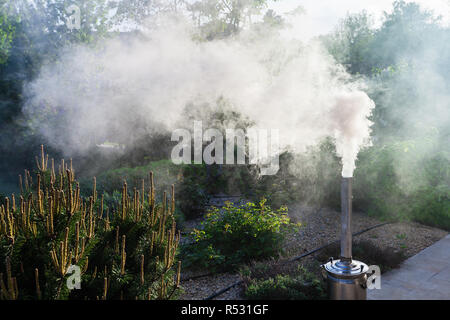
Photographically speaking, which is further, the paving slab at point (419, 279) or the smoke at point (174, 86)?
the smoke at point (174, 86)

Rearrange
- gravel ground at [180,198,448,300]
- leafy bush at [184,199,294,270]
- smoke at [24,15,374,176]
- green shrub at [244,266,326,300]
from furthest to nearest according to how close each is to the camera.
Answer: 1. smoke at [24,15,374,176]
2. leafy bush at [184,199,294,270]
3. gravel ground at [180,198,448,300]
4. green shrub at [244,266,326,300]

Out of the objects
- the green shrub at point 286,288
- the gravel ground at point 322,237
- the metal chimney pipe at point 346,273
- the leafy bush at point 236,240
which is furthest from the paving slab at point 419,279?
the leafy bush at point 236,240

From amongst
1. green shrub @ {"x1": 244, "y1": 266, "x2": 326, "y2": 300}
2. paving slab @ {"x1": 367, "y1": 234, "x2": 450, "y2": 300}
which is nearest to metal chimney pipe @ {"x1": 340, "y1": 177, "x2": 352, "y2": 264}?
green shrub @ {"x1": 244, "y1": 266, "x2": 326, "y2": 300}

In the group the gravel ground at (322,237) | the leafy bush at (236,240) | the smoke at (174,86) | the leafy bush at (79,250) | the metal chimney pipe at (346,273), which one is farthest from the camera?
the smoke at (174,86)

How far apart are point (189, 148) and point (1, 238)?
8.97 m

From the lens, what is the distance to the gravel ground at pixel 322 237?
494cm

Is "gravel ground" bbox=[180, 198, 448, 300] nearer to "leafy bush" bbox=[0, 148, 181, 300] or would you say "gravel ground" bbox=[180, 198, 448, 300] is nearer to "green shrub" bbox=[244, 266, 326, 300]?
"green shrub" bbox=[244, 266, 326, 300]

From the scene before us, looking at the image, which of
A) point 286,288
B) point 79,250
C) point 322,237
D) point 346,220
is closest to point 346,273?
point 346,220

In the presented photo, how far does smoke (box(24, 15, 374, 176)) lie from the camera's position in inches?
297

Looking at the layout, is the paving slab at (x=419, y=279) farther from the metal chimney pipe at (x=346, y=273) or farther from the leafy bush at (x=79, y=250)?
the leafy bush at (x=79, y=250)

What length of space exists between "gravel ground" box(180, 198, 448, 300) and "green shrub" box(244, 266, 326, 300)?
313mm

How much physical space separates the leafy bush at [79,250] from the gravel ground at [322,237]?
1.56 meters

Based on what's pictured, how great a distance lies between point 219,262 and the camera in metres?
5.26
